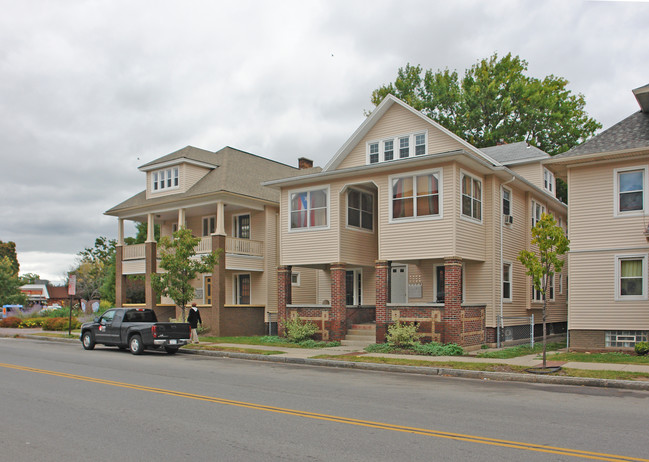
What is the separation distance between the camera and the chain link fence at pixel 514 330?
2203 cm

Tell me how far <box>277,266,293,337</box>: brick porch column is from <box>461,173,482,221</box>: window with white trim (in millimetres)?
8314

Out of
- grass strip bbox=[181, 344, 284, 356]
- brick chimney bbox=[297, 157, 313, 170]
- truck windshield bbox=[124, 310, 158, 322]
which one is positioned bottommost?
grass strip bbox=[181, 344, 284, 356]

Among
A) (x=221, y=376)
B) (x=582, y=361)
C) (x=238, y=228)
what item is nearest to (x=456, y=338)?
(x=582, y=361)

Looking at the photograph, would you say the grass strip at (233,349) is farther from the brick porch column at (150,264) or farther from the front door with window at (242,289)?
the brick porch column at (150,264)

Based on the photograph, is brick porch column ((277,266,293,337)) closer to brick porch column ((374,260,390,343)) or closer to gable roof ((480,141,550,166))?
brick porch column ((374,260,390,343))

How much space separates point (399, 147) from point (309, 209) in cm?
463

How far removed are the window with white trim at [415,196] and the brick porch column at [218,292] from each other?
9.81m

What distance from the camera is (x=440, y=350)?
1886 cm

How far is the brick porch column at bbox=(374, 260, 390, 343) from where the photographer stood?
21266mm

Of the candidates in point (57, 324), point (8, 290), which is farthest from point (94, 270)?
point (57, 324)

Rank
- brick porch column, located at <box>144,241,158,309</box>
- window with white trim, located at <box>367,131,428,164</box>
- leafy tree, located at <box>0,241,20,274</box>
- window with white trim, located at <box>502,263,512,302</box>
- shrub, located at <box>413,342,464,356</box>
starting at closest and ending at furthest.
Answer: shrub, located at <box>413,342,464,356</box> → window with white trim, located at <box>502,263,512,302</box> → window with white trim, located at <box>367,131,428,164</box> → brick porch column, located at <box>144,241,158,309</box> → leafy tree, located at <box>0,241,20,274</box>

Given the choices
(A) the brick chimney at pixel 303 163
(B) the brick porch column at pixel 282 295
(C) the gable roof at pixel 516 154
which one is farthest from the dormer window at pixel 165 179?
(C) the gable roof at pixel 516 154

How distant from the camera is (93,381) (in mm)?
13000

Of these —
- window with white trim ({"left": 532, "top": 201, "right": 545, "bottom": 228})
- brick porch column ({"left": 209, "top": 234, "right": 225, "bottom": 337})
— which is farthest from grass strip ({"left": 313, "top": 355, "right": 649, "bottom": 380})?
window with white trim ({"left": 532, "top": 201, "right": 545, "bottom": 228})
